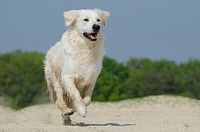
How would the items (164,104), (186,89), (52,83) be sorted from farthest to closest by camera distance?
(186,89) < (164,104) < (52,83)

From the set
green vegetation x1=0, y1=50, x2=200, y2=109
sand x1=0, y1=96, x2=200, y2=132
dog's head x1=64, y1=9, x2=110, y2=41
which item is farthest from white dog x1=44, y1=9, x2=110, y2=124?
green vegetation x1=0, y1=50, x2=200, y2=109

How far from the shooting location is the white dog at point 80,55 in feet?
56.1

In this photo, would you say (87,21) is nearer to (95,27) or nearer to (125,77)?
(95,27)

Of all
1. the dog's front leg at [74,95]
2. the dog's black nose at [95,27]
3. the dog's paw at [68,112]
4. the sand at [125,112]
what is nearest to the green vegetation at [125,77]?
the sand at [125,112]

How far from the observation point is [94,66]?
56.8 feet

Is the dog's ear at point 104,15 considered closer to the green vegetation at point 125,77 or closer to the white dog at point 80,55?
the white dog at point 80,55

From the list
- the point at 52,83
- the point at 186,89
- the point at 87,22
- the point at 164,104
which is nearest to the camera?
the point at 87,22

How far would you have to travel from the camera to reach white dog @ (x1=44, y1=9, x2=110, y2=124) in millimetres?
17094

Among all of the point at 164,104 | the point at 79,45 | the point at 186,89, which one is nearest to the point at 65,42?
the point at 79,45

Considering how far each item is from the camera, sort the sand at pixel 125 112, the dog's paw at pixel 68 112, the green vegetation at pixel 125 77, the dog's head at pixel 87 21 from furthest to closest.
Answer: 1. the green vegetation at pixel 125 77
2. the sand at pixel 125 112
3. the dog's paw at pixel 68 112
4. the dog's head at pixel 87 21

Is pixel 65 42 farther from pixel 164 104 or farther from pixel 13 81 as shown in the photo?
pixel 13 81

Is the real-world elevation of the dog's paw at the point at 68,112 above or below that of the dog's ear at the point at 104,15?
below

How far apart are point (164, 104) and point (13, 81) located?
52631mm

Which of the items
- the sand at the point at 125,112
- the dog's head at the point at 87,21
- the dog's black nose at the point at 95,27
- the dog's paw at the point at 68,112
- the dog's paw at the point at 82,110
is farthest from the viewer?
the sand at the point at 125,112
